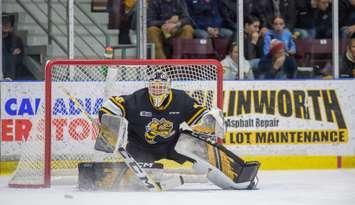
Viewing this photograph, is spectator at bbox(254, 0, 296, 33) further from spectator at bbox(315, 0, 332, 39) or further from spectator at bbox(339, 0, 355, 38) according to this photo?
spectator at bbox(339, 0, 355, 38)

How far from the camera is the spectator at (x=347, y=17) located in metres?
9.24

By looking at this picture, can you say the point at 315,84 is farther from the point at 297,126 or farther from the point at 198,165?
the point at 198,165

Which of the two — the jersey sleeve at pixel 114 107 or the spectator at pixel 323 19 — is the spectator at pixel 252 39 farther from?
the jersey sleeve at pixel 114 107

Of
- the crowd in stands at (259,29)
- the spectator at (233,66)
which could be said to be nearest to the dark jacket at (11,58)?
the crowd in stands at (259,29)

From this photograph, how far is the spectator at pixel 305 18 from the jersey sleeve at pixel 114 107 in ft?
10.1

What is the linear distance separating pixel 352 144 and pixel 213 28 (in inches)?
70.9

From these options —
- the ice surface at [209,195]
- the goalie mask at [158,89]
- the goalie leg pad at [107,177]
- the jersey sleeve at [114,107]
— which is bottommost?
the ice surface at [209,195]

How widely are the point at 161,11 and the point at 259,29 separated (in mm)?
1019

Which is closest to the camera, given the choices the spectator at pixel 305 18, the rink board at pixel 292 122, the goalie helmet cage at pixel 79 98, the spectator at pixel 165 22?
the goalie helmet cage at pixel 79 98

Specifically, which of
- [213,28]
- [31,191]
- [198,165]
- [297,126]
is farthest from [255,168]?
[213,28]

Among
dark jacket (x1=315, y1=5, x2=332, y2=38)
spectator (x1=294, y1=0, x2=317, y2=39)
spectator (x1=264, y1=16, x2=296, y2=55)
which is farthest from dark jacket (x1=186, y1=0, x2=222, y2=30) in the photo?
dark jacket (x1=315, y1=5, x2=332, y2=38)

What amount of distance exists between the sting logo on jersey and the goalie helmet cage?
1.09ft

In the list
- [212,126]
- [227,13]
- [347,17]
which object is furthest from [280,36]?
[212,126]

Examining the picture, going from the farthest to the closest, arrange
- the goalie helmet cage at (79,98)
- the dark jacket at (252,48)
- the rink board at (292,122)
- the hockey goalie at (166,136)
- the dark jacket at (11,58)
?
the dark jacket at (252,48), the rink board at (292,122), the dark jacket at (11,58), the goalie helmet cage at (79,98), the hockey goalie at (166,136)
